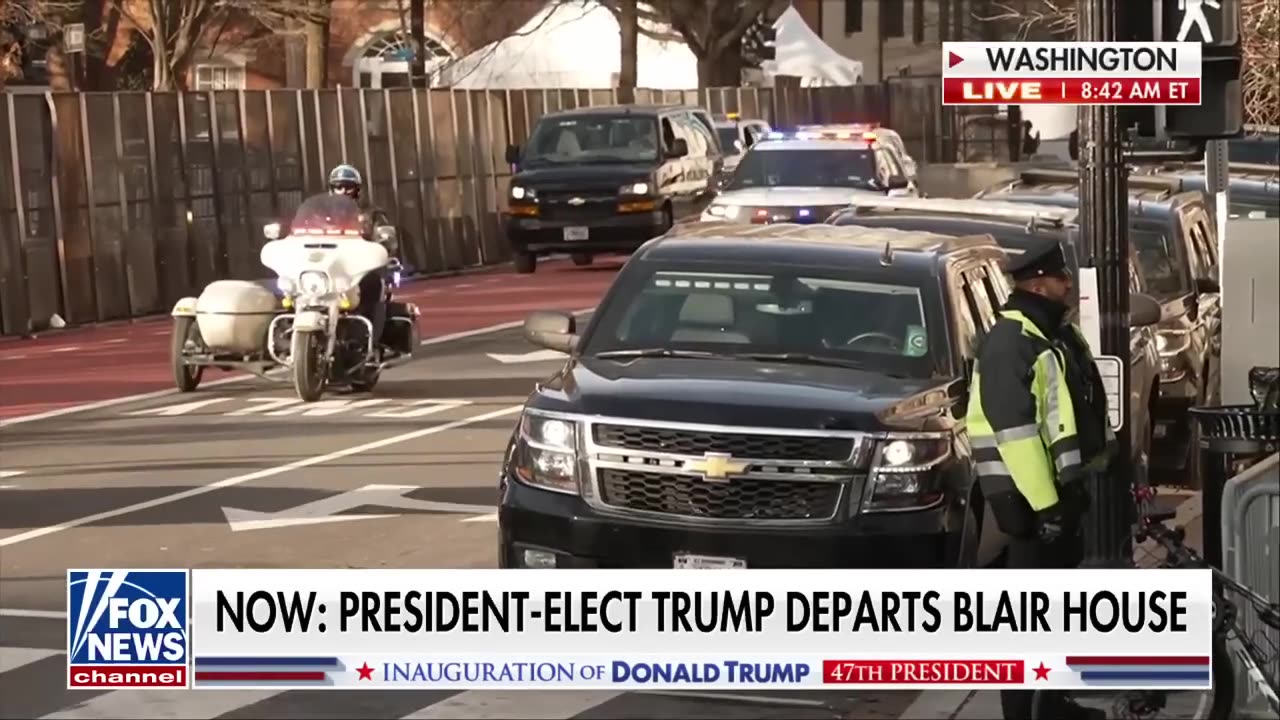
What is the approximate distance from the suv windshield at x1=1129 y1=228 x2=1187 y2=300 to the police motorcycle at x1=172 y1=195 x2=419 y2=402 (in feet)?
18.0

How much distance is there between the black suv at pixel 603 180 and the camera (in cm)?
3466

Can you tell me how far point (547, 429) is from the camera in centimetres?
1057

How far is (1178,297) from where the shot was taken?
17859 millimetres

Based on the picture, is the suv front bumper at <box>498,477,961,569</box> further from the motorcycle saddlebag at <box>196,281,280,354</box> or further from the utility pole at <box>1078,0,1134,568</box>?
the motorcycle saddlebag at <box>196,281,280,354</box>

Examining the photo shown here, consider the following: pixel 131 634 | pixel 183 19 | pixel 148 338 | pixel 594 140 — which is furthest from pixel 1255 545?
pixel 183 19

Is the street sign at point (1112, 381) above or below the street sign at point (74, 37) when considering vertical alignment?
below

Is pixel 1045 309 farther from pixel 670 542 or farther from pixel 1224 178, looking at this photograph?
pixel 1224 178

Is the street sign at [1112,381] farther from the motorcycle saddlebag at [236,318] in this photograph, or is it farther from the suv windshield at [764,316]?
the motorcycle saddlebag at [236,318]

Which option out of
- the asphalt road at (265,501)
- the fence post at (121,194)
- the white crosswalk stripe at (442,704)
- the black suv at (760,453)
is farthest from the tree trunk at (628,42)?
the white crosswalk stripe at (442,704)

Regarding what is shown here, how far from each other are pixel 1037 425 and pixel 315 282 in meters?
11.3

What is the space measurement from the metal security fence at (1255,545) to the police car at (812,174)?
19.9m

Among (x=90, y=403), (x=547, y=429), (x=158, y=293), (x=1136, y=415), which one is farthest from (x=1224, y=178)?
(x=158, y=293)

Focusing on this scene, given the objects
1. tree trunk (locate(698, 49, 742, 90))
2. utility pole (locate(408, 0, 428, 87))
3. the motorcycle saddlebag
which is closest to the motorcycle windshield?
the motorcycle saddlebag

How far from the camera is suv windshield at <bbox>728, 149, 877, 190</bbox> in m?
30.1
